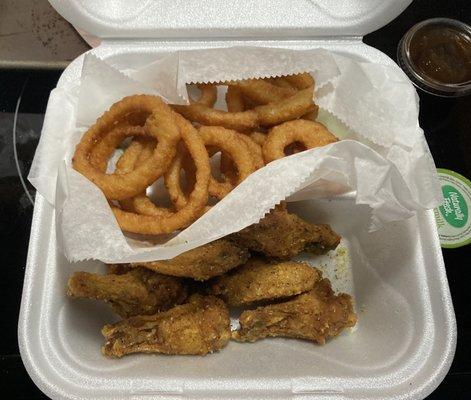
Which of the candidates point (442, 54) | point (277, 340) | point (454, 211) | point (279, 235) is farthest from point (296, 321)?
point (442, 54)

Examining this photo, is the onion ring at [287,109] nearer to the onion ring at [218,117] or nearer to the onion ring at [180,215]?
the onion ring at [218,117]

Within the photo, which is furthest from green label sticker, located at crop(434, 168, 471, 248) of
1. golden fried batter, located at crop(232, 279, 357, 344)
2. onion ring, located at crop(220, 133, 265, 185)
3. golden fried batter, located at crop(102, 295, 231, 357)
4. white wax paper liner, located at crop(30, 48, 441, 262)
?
golden fried batter, located at crop(102, 295, 231, 357)

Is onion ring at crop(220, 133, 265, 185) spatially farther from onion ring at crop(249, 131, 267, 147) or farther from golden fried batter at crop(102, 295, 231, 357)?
golden fried batter at crop(102, 295, 231, 357)

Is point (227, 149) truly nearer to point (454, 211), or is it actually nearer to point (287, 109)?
point (287, 109)

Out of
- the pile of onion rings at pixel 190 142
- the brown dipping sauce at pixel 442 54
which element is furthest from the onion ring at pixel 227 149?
the brown dipping sauce at pixel 442 54

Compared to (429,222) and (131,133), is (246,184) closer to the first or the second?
(131,133)

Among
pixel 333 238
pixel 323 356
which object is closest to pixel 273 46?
pixel 333 238
